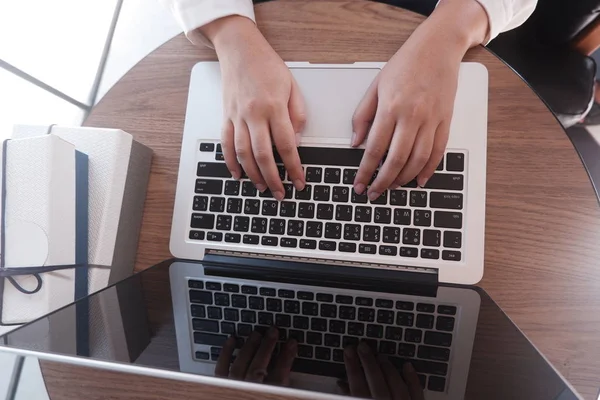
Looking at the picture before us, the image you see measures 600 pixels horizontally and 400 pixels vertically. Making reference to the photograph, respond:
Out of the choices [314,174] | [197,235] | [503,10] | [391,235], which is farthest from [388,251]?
[503,10]

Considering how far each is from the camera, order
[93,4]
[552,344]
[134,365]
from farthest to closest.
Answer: [93,4], [552,344], [134,365]

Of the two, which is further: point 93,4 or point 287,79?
point 93,4

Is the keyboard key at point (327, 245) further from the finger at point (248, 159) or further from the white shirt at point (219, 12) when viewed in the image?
the white shirt at point (219, 12)

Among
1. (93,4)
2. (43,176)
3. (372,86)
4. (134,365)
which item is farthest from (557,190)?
(93,4)

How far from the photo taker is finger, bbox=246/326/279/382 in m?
0.30

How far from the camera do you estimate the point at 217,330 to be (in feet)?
1.22

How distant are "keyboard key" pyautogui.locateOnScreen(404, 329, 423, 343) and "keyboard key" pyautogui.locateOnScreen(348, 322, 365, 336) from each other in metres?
0.04

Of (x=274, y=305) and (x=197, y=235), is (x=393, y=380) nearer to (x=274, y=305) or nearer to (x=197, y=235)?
(x=274, y=305)

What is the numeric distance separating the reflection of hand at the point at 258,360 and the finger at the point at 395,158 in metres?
0.18

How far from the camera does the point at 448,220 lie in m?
0.44

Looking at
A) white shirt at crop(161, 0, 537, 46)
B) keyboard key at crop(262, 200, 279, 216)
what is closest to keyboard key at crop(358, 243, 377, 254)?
keyboard key at crop(262, 200, 279, 216)

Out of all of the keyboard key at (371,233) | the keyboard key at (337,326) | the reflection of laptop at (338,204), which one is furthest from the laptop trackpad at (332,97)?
the keyboard key at (337,326)

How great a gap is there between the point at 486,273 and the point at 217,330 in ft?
0.96

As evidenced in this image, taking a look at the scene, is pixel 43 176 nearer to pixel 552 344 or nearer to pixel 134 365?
pixel 134 365
